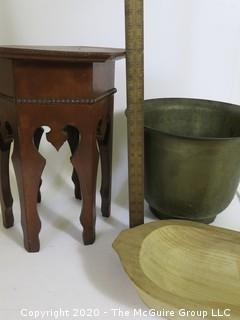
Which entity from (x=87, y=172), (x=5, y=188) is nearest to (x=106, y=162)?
(x=87, y=172)

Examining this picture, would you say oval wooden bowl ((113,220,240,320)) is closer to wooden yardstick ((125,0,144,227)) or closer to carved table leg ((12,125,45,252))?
wooden yardstick ((125,0,144,227))

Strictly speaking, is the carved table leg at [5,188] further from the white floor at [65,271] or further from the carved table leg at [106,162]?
the carved table leg at [106,162]

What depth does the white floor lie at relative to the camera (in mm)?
649

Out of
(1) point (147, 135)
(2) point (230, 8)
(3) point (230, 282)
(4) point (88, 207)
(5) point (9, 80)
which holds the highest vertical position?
(2) point (230, 8)

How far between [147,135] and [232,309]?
1.39ft

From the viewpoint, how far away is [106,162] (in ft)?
3.01

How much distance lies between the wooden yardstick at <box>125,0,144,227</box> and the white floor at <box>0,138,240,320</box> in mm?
121

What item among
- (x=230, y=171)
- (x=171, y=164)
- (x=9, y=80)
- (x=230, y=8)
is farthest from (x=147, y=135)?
(x=230, y=8)

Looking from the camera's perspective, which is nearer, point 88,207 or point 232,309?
point 232,309

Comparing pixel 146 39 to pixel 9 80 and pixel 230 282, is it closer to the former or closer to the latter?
pixel 9 80

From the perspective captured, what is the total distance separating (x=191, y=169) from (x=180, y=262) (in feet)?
0.69

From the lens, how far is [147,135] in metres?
0.83

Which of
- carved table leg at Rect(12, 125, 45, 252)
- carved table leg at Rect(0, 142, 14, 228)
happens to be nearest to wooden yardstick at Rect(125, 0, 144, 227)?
carved table leg at Rect(12, 125, 45, 252)

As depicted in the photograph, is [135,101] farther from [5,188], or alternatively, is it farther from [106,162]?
[5,188]
